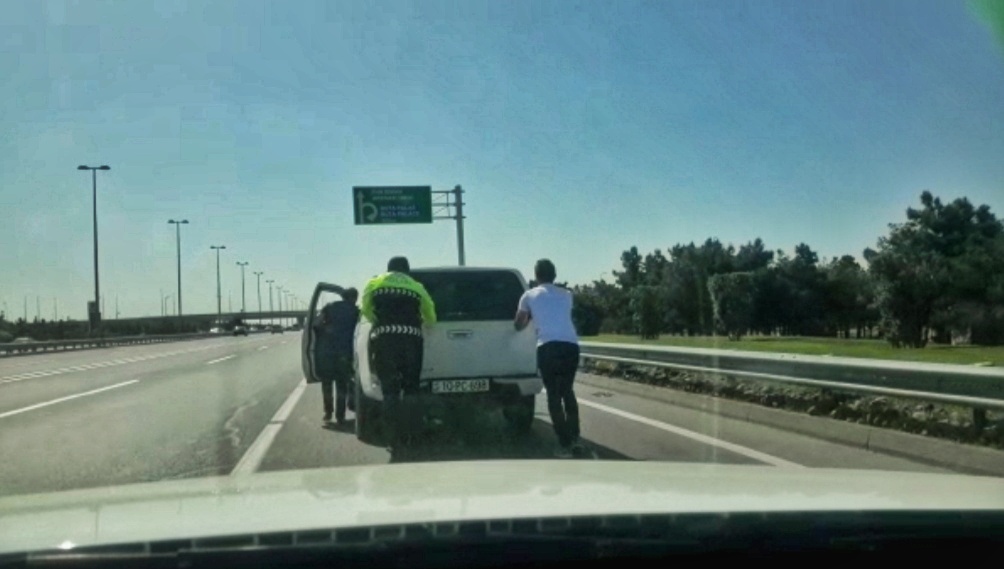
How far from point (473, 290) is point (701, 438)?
2.99 m

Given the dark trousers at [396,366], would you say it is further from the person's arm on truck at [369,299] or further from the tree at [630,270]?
the tree at [630,270]

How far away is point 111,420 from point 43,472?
17.7 ft

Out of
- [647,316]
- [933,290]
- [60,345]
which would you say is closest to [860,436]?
[647,316]

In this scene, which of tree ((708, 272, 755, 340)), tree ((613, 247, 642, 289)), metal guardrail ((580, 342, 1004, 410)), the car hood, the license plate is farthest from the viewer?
tree ((613, 247, 642, 289))

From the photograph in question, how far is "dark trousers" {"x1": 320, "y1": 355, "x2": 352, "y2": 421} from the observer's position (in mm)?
14172

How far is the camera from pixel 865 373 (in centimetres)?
1156

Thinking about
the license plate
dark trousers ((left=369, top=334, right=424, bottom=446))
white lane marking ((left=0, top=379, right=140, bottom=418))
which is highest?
dark trousers ((left=369, top=334, right=424, bottom=446))

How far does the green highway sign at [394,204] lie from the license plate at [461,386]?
30476 millimetres

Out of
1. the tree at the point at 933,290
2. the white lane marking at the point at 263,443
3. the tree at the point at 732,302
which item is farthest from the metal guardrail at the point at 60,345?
the tree at the point at 933,290

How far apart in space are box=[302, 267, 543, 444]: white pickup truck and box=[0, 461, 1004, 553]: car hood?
7080 mm

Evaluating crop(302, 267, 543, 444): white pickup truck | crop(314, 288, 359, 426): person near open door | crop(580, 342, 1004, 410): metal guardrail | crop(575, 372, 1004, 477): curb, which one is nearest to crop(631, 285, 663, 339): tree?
crop(580, 342, 1004, 410): metal guardrail

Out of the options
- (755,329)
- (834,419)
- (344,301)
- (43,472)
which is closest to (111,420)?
(344,301)

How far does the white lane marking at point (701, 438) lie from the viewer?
10172mm

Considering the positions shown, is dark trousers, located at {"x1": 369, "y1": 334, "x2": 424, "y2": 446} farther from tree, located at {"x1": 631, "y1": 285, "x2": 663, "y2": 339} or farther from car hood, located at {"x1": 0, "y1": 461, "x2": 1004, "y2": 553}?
tree, located at {"x1": 631, "y1": 285, "x2": 663, "y2": 339}
